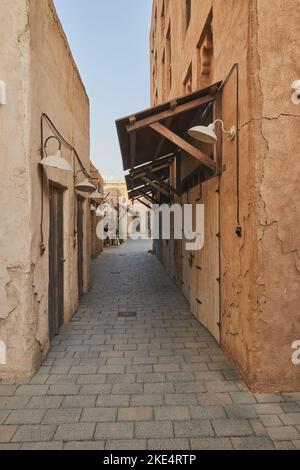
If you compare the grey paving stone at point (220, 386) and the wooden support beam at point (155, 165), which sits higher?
the wooden support beam at point (155, 165)

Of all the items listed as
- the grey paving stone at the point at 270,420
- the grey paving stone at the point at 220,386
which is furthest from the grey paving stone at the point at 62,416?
the grey paving stone at the point at 270,420

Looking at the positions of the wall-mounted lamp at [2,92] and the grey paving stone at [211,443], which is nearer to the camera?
the grey paving stone at [211,443]

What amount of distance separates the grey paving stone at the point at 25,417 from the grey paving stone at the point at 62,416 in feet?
0.23

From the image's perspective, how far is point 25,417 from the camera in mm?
3100

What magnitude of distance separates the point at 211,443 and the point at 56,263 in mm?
3795

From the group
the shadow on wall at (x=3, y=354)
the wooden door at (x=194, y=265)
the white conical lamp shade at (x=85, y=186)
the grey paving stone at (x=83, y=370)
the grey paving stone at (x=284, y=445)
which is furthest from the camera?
the white conical lamp shade at (x=85, y=186)

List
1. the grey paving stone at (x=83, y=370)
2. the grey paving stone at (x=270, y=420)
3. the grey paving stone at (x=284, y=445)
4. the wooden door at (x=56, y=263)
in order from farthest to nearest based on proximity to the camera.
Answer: the wooden door at (x=56, y=263)
the grey paving stone at (x=83, y=370)
the grey paving stone at (x=270, y=420)
the grey paving stone at (x=284, y=445)

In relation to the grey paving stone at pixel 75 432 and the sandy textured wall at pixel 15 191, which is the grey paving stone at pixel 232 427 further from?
the sandy textured wall at pixel 15 191

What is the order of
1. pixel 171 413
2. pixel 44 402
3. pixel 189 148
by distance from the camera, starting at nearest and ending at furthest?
pixel 171 413 < pixel 44 402 < pixel 189 148

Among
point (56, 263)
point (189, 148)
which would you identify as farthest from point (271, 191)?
point (56, 263)

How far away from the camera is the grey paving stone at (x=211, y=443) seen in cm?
267

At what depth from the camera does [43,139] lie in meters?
4.45

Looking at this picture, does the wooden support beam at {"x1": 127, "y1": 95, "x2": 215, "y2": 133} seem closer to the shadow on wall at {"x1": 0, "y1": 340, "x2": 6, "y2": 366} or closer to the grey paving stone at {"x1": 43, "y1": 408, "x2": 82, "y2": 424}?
the shadow on wall at {"x1": 0, "y1": 340, "x2": 6, "y2": 366}

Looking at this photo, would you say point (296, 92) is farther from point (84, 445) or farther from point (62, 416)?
point (62, 416)
